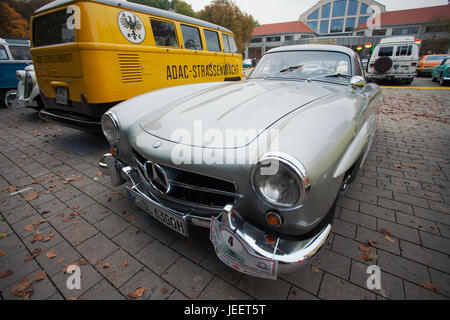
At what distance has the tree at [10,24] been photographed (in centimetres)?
2027

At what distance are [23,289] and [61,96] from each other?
10.7 ft

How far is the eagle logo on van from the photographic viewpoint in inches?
140

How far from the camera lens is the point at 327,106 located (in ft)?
5.85

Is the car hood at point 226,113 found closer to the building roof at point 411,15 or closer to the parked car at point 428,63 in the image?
the parked car at point 428,63

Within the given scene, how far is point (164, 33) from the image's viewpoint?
4297 millimetres

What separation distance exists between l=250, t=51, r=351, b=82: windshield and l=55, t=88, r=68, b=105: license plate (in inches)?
124

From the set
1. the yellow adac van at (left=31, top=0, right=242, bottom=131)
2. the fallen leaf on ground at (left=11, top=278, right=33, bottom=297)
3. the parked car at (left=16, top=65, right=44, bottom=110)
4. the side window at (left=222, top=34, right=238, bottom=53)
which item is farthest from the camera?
the side window at (left=222, top=34, right=238, bottom=53)

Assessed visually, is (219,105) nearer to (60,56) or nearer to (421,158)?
(60,56)

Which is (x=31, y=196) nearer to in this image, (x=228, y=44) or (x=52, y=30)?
(x=52, y=30)

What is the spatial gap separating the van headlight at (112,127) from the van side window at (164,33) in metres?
2.70

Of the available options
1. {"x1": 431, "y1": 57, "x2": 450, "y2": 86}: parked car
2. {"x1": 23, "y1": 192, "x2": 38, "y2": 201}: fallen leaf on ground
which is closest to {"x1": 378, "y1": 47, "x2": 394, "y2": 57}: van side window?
{"x1": 431, "y1": 57, "x2": 450, "y2": 86}: parked car

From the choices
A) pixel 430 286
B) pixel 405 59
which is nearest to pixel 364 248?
pixel 430 286

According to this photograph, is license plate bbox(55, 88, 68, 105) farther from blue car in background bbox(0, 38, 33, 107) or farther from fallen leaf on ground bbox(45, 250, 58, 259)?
blue car in background bbox(0, 38, 33, 107)
